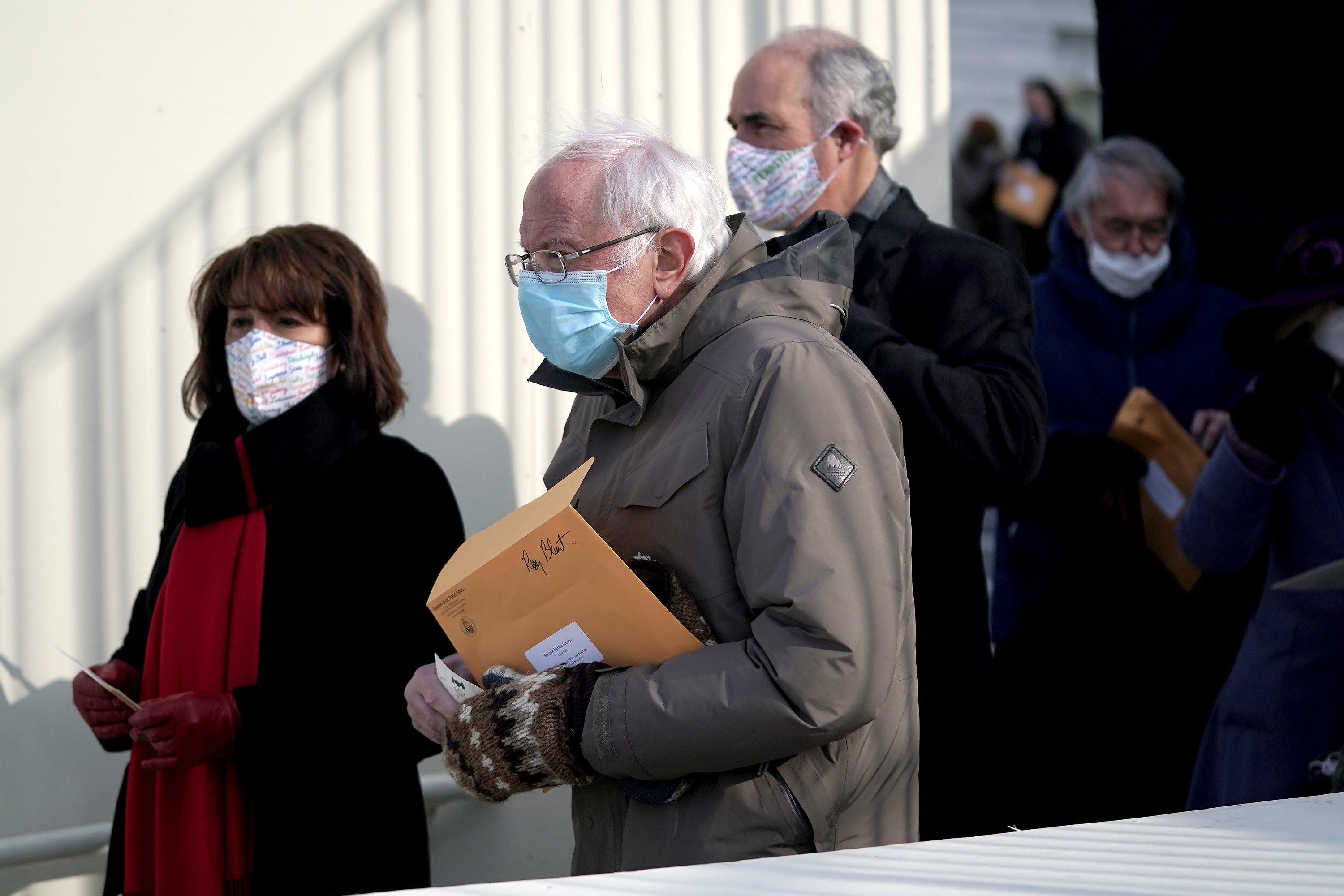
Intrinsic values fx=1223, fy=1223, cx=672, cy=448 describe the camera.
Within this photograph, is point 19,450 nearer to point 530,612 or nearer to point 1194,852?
point 530,612

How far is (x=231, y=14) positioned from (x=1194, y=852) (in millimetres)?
3071

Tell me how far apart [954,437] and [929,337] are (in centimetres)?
30

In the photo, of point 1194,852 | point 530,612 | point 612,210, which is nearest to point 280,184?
point 612,210

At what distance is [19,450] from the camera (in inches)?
122

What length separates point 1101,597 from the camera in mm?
3484

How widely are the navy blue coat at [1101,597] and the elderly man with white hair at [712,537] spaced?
1.80 meters

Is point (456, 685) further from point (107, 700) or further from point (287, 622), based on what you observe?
point (107, 700)

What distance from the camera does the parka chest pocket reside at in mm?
1737

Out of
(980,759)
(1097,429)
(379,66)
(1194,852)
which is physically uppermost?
(379,66)

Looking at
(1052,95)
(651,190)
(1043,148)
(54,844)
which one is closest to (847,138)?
(651,190)

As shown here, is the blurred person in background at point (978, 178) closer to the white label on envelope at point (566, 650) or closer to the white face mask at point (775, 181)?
the white face mask at point (775, 181)

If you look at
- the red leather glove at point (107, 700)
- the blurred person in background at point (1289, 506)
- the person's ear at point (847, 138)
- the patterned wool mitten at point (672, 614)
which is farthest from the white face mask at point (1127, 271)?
the red leather glove at point (107, 700)

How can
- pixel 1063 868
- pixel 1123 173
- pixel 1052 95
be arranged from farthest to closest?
1. pixel 1052 95
2. pixel 1123 173
3. pixel 1063 868

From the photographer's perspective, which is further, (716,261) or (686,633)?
(716,261)
